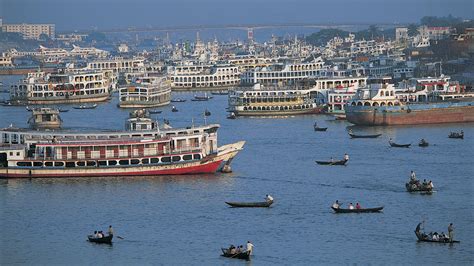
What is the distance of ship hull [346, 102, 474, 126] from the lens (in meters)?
37.8

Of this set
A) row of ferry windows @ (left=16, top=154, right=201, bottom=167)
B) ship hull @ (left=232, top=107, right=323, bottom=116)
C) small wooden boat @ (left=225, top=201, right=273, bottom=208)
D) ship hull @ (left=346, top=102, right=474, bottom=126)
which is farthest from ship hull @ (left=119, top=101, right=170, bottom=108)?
small wooden boat @ (left=225, top=201, right=273, bottom=208)

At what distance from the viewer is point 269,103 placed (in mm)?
42844

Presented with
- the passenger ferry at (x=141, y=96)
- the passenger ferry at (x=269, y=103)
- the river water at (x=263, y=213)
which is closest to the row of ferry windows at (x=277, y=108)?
the passenger ferry at (x=269, y=103)

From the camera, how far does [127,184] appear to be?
26.4m

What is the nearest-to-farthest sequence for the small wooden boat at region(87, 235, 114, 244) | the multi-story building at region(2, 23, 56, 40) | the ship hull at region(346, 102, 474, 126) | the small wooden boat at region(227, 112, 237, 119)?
the small wooden boat at region(87, 235, 114, 244) < the ship hull at region(346, 102, 474, 126) < the small wooden boat at region(227, 112, 237, 119) < the multi-story building at region(2, 23, 56, 40)

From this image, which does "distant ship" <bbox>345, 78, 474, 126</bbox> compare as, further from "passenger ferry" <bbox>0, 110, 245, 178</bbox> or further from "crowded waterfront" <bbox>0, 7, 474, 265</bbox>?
"passenger ferry" <bbox>0, 110, 245, 178</bbox>

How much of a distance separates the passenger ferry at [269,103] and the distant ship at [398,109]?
3.90 metres

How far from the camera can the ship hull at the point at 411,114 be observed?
3781cm

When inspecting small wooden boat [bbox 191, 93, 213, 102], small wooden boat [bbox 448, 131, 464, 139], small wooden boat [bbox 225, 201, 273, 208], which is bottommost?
small wooden boat [bbox 225, 201, 273, 208]

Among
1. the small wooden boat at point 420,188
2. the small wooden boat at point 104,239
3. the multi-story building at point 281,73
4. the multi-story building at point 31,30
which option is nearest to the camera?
the small wooden boat at point 104,239

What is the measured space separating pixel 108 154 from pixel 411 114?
43.8 ft

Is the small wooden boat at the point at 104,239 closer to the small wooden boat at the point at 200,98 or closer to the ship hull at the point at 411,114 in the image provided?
the ship hull at the point at 411,114

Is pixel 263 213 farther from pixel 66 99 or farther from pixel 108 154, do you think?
pixel 66 99

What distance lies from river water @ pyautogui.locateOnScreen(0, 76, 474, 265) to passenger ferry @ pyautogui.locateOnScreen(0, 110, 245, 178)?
262 mm
